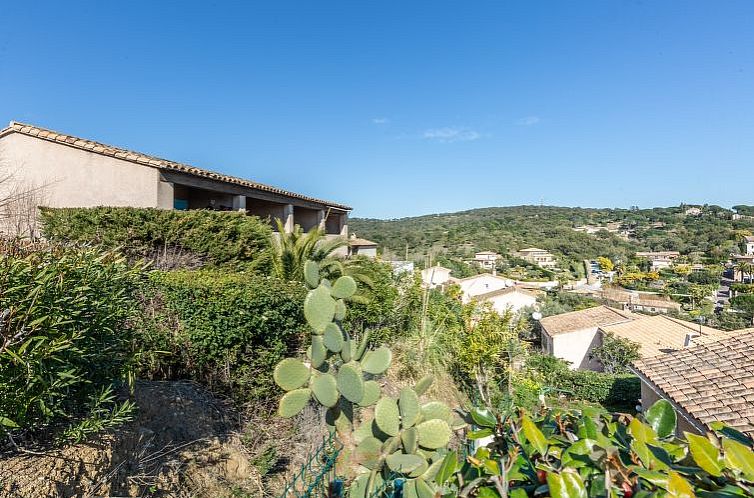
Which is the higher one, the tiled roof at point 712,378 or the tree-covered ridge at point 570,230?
the tree-covered ridge at point 570,230

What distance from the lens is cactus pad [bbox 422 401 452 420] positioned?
5.01 feet

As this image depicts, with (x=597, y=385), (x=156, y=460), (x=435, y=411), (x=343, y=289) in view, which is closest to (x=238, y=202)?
(x=156, y=460)

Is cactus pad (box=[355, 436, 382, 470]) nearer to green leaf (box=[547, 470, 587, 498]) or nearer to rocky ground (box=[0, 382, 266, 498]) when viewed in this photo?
green leaf (box=[547, 470, 587, 498])

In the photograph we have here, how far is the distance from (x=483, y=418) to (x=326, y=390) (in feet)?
2.14

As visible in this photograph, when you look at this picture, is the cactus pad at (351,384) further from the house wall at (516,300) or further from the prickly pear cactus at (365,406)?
the house wall at (516,300)

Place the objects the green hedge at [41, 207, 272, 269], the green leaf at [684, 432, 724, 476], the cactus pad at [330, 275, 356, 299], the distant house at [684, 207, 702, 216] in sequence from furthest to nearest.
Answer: the distant house at [684, 207, 702, 216] → the green hedge at [41, 207, 272, 269] → the cactus pad at [330, 275, 356, 299] → the green leaf at [684, 432, 724, 476]

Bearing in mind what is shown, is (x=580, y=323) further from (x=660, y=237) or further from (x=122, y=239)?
(x=660, y=237)

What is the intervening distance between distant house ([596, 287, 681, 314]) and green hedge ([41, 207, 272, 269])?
41.8m

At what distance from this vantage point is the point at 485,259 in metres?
56.2

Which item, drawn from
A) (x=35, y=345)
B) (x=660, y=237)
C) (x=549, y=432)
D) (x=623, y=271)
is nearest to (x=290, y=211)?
(x=35, y=345)

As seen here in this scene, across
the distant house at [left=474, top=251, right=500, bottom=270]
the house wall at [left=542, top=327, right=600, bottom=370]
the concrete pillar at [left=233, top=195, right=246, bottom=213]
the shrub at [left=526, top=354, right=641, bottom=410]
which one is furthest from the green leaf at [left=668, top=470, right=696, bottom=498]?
the distant house at [left=474, top=251, right=500, bottom=270]

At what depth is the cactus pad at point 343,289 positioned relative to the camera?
1915 mm

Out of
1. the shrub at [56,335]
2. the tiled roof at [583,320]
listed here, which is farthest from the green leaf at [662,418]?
the tiled roof at [583,320]

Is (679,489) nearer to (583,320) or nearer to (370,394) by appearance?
(370,394)
